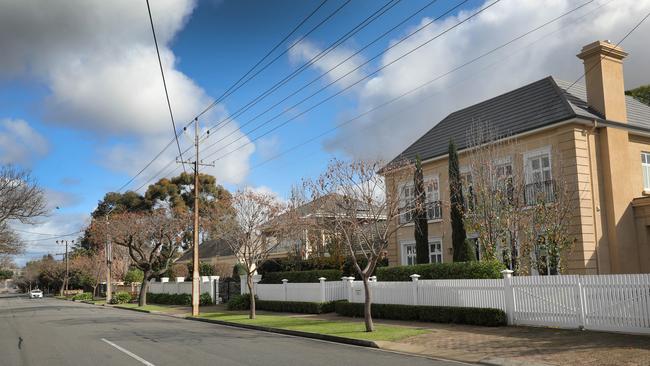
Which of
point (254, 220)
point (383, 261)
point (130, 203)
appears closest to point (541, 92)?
point (383, 261)

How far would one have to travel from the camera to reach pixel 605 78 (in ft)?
74.8

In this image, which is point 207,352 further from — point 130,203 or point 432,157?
point 130,203

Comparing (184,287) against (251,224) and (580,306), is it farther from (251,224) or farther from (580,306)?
(580,306)

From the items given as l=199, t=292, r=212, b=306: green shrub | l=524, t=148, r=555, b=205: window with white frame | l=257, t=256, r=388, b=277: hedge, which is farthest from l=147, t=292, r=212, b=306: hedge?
l=524, t=148, r=555, b=205: window with white frame

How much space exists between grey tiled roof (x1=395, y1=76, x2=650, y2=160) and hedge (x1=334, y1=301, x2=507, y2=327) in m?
8.98

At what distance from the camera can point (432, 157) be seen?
27172 millimetres

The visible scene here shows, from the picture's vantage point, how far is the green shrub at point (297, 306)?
23812 mm

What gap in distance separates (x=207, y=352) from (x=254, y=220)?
46.6 feet

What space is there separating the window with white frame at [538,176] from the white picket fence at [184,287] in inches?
809

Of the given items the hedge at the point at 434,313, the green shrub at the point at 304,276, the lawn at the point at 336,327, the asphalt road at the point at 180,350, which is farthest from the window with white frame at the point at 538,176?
the asphalt road at the point at 180,350

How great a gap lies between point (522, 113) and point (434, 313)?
10.7m

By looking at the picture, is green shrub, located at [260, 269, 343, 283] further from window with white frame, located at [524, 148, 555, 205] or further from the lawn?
window with white frame, located at [524, 148, 555, 205]

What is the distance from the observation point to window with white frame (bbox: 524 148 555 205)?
833 inches

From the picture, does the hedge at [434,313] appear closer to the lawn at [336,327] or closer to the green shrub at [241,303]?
the lawn at [336,327]
